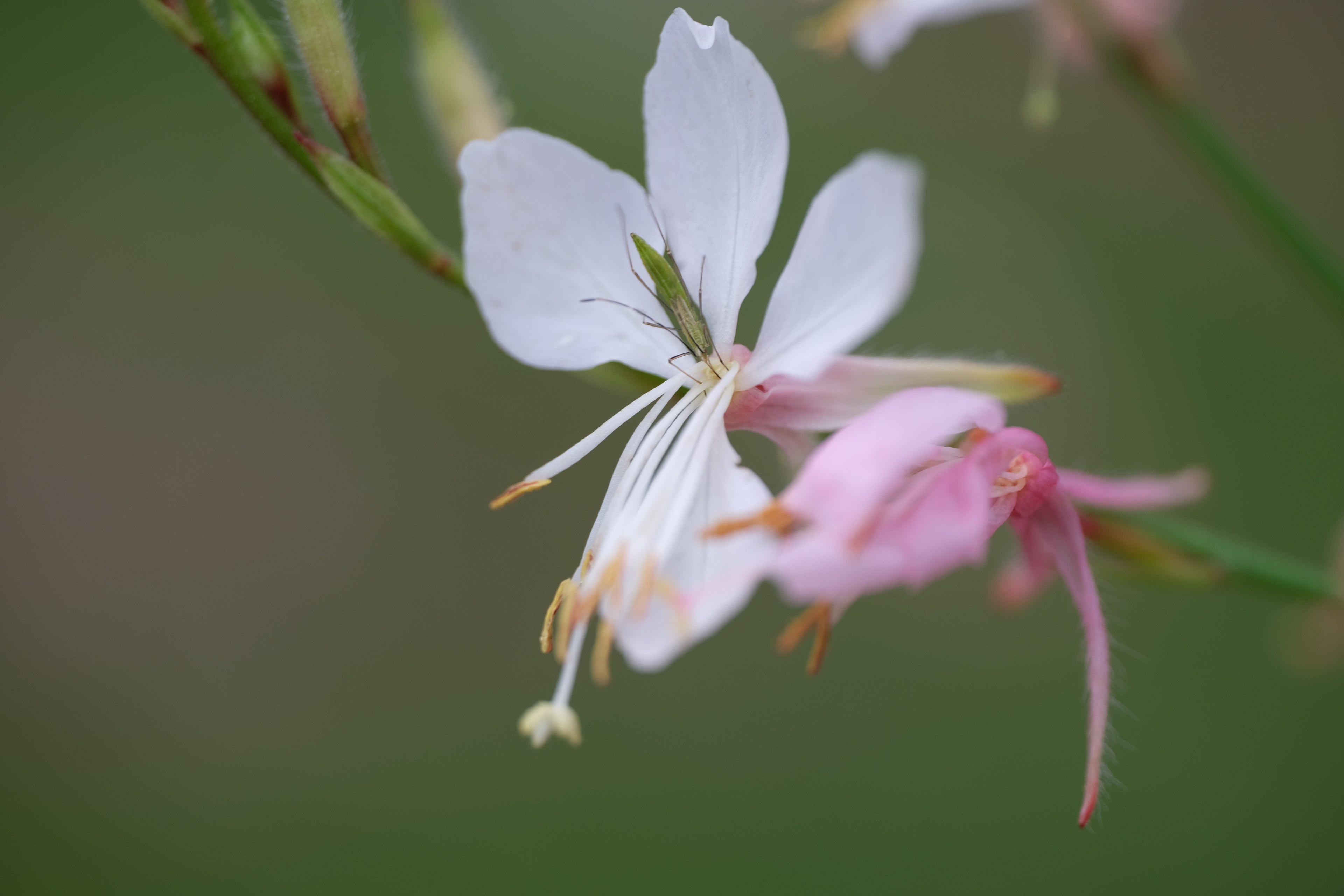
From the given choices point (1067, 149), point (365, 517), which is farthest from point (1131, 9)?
point (365, 517)

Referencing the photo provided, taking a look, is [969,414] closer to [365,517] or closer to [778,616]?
[778,616]

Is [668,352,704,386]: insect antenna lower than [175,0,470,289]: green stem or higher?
lower

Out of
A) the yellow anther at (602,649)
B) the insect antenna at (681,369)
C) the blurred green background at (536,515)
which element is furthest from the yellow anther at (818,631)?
the blurred green background at (536,515)

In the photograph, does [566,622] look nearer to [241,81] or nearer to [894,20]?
[241,81]

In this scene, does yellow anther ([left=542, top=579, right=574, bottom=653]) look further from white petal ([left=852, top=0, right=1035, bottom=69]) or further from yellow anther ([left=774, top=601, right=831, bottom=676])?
white petal ([left=852, top=0, right=1035, bottom=69])

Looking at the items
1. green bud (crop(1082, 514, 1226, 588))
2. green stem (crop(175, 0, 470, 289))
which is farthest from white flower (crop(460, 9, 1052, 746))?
green bud (crop(1082, 514, 1226, 588))

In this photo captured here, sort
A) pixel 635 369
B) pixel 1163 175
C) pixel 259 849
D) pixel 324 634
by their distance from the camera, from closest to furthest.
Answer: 1. pixel 635 369
2. pixel 259 849
3. pixel 324 634
4. pixel 1163 175

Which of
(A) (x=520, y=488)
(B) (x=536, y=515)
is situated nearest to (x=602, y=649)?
(A) (x=520, y=488)
